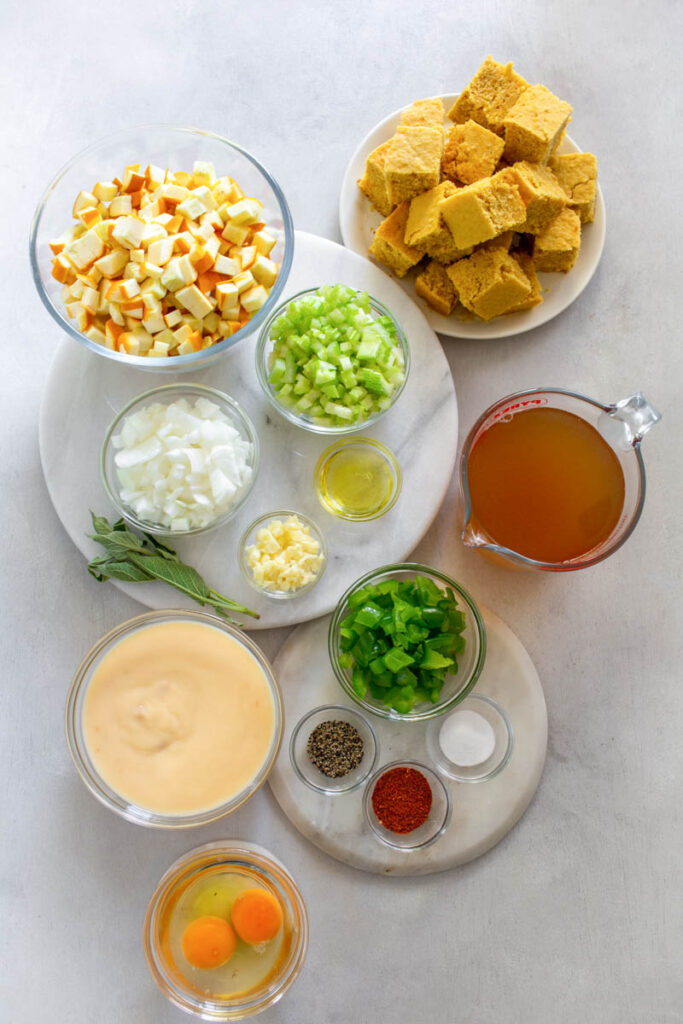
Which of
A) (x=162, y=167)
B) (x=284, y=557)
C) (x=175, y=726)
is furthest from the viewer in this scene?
(x=162, y=167)

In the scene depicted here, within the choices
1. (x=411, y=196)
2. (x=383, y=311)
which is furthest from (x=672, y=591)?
(x=411, y=196)

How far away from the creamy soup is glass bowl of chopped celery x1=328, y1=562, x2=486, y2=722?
0.89 ft

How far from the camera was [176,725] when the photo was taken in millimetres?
1955

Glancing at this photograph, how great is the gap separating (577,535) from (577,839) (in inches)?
35.0

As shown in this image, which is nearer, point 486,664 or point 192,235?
point 192,235

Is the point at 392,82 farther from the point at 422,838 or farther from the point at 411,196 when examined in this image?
the point at 422,838

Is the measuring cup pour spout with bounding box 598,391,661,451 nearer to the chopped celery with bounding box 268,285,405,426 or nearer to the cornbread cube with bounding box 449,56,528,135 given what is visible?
the chopped celery with bounding box 268,285,405,426

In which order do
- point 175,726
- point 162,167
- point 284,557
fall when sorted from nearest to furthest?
1. point 175,726
2. point 284,557
3. point 162,167

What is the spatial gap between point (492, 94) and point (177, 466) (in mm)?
1317

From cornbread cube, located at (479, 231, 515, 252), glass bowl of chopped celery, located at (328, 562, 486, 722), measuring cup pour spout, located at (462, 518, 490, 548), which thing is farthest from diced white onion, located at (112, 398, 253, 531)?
cornbread cube, located at (479, 231, 515, 252)

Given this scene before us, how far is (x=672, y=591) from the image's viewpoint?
7.55ft

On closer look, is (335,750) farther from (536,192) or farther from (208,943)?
(536,192)

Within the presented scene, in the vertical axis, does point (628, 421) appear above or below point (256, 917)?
above

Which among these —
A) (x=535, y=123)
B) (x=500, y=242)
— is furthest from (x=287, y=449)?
(x=535, y=123)
